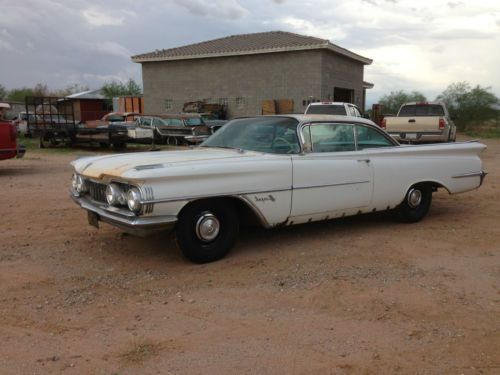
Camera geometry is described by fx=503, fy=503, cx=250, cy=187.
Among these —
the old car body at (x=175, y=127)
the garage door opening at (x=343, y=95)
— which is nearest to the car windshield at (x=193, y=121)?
the old car body at (x=175, y=127)

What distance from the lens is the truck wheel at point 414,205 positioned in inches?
248

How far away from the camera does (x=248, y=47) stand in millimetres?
26672

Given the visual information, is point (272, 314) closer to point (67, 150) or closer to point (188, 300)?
point (188, 300)

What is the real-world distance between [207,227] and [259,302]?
1.01 meters

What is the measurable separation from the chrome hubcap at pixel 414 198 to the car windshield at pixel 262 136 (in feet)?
6.22

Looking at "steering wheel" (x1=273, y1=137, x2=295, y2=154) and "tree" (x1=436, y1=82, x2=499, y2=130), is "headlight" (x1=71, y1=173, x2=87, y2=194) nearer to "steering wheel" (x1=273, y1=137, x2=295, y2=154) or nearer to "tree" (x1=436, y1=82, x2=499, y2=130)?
"steering wheel" (x1=273, y1=137, x2=295, y2=154)

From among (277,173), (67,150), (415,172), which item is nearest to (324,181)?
(277,173)

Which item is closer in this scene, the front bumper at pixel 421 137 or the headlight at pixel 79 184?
the headlight at pixel 79 184

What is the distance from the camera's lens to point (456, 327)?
137 inches

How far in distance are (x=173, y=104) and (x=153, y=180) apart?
26572 millimetres

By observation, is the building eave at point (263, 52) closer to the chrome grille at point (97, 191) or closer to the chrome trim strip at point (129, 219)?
the chrome grille at point (97, 191)

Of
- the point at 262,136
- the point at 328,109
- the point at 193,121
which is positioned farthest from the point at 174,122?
the point at 262,136

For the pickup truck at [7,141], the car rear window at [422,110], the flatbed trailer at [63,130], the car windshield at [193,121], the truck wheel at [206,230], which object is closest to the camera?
the truck wheel at [206,230]

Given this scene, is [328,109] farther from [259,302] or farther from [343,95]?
[343,95]
